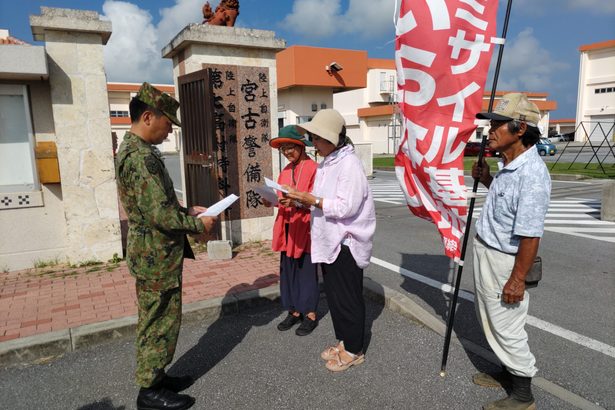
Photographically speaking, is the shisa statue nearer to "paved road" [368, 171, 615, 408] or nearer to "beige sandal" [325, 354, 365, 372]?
"paved road" [368, 171, 615, 408]

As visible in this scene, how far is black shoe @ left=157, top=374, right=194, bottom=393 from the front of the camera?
283cm

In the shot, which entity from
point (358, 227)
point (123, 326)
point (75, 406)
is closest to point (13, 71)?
point (123, 326)

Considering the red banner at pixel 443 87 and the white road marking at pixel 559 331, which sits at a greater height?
the red banner at pixel 443 87

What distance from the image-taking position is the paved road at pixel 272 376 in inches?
108

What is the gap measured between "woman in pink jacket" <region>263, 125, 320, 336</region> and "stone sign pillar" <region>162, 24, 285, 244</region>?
2663 mm

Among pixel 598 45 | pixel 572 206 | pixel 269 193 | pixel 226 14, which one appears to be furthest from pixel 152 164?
pixel 598 45

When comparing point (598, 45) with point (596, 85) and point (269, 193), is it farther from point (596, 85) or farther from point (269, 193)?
point (269, 193)

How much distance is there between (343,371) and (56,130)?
4.55 m

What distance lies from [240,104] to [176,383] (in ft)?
Answer: 15.1

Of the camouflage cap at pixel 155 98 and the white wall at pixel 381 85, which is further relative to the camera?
the white wall at pixel 381 85

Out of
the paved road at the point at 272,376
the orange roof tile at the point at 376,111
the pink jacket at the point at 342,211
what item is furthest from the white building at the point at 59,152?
the orange roof tile at the point at 376,111

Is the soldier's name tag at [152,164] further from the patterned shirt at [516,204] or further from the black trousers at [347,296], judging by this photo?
the patterned shirt at [516,204]

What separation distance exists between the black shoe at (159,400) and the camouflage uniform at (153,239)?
0.09 meters

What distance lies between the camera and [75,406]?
2756 millimetres
